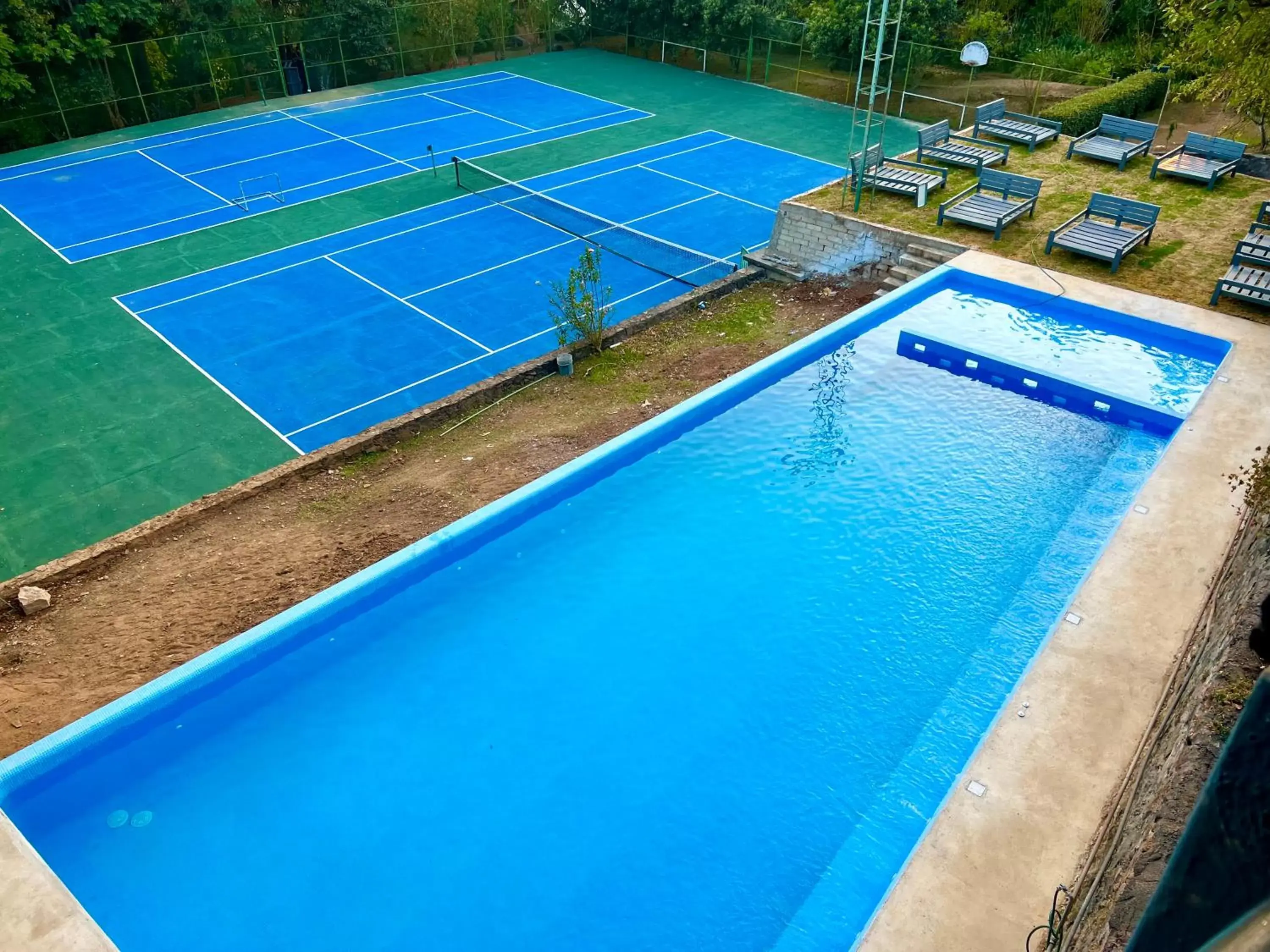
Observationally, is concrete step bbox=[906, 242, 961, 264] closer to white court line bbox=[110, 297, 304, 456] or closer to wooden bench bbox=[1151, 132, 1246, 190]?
wooden bench bbox=[1151, 132, 1246, 190]

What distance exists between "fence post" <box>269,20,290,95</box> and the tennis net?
1029cm

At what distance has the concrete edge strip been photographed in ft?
29.9

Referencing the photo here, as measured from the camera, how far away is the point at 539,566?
362 inches

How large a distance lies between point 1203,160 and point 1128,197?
2535 millimetres

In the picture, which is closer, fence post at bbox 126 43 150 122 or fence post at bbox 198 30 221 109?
fence post at bbox 126 43 150 122

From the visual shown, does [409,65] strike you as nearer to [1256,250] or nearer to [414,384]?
[414,384]

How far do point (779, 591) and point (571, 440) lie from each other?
11.7 feet

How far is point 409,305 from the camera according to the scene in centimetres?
1561

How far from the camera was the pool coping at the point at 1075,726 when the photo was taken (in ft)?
18.1

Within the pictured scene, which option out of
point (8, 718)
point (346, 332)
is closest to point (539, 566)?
point (8, 718)

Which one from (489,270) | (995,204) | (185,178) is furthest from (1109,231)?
(185,178)

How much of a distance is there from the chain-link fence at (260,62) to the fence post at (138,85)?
2 cm

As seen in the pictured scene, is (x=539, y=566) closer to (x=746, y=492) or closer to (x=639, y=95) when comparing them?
(x=746, y=492)

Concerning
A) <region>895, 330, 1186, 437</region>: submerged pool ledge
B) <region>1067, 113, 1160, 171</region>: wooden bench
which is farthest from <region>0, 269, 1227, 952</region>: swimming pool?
<region>1067, 113, 1160, 171</region>: wooden bench
